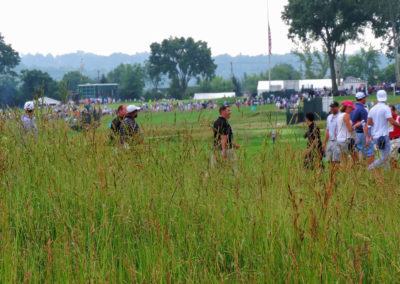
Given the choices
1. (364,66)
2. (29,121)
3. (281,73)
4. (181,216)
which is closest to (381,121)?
(29,121)

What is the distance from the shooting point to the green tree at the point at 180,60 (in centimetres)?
10112

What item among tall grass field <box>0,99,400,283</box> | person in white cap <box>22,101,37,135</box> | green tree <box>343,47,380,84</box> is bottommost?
tall grass field <box>0,99,400,283</box>

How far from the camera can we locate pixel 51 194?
3.37 m

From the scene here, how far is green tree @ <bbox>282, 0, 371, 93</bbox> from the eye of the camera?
53.7 meters

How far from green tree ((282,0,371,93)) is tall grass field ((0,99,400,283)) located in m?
52.2

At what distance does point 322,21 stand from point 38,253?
55491 mm

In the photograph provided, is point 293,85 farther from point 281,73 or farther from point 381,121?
point 381,121

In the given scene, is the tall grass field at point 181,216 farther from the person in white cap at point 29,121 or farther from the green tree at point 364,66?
the green tree at point 364,66

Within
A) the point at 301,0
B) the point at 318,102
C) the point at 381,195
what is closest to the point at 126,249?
Answer: the point at 381,195

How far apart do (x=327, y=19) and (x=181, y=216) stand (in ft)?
178

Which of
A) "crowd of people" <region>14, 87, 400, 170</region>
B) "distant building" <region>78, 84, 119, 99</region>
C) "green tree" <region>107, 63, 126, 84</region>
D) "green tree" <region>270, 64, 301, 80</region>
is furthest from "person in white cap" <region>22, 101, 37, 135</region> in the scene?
"green tree" <region>270, 64, 301, 80</region>

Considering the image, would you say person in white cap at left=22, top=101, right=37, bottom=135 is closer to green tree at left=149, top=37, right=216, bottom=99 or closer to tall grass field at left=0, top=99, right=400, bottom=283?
tall grass field at left=0, top=99, right=400, bottom=283

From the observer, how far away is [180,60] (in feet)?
335

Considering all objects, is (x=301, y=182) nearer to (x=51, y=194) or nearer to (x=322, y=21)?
(x=51, y=194)
